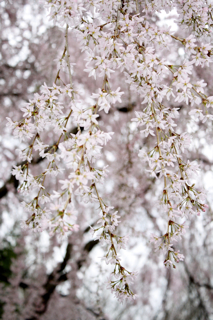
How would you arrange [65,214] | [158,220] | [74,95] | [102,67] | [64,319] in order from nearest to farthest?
Answer: [65,214] < [102,67] < [74,95] < [158,220] < [64,319]

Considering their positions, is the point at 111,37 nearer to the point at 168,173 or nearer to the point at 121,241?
the point at 168,173

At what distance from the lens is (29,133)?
37.1 inches

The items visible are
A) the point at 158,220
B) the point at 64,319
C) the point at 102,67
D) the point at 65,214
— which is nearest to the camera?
the point at 65,214

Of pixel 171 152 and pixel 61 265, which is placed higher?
pixel 61 265

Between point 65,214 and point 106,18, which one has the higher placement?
point 106,18

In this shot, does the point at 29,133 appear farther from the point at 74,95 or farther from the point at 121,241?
the point at 121,241

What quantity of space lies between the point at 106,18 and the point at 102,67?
334mm

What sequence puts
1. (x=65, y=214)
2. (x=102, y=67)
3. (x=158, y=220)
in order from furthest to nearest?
(x=158, y=220) → (x=102, y=67) → (x=65, y=214)

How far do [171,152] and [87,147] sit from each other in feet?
1.29

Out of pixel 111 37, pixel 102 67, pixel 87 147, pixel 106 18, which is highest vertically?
pixel 106 18

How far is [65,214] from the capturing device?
2.02ft

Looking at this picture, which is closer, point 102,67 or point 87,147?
point 87,147

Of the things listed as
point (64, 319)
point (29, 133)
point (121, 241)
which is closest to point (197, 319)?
point (64, 319)

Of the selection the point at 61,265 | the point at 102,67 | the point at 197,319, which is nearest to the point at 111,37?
the point at 102,67
